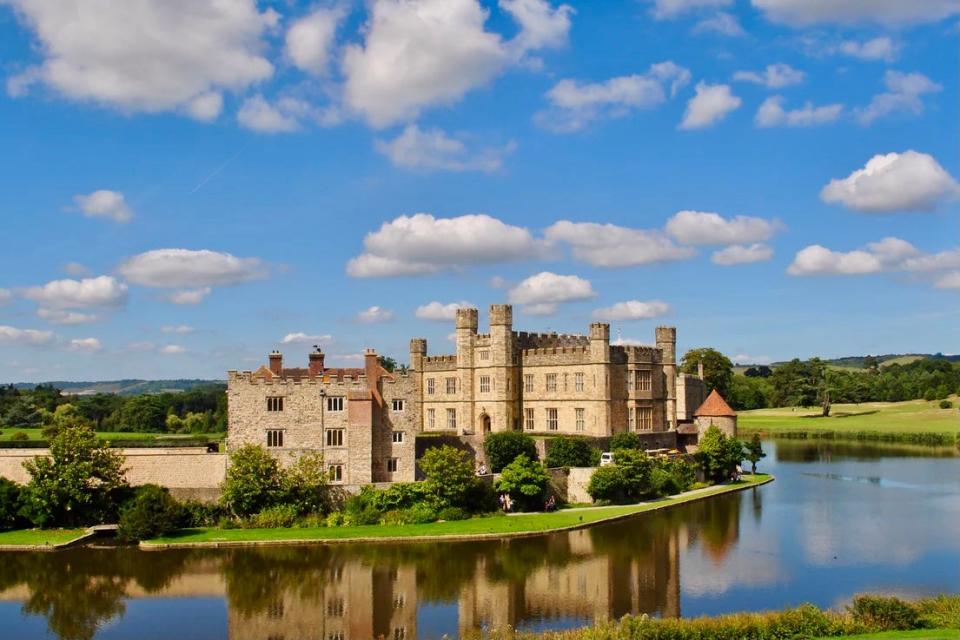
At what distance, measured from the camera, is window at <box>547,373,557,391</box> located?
185ft

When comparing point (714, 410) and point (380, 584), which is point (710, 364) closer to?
point (714, 410)

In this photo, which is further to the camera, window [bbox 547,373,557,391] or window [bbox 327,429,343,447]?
window [bbox 547,373,557,391]

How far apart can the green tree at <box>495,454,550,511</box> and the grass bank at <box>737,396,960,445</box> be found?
55755mm

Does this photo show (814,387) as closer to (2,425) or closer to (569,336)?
(569,336)

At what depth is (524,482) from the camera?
4291 cm

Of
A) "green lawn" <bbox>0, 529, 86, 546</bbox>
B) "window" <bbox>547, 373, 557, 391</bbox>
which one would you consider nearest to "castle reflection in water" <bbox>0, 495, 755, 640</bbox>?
"green lawn" <bbox>0, 529, 86, 546</bbox>

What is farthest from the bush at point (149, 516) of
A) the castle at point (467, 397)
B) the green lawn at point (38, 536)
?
the castle at point (467, 397)

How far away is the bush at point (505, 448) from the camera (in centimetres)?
4709

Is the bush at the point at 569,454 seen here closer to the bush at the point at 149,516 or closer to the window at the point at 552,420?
the window at the point at 552,420

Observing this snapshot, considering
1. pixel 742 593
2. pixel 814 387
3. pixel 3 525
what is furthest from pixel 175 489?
pixel 814 387

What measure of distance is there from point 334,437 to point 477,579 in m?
14.0

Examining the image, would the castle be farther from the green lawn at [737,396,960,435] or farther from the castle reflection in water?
the green lawn at [737,396,960,435]

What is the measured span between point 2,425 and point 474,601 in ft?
260

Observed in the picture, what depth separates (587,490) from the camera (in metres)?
45.8
